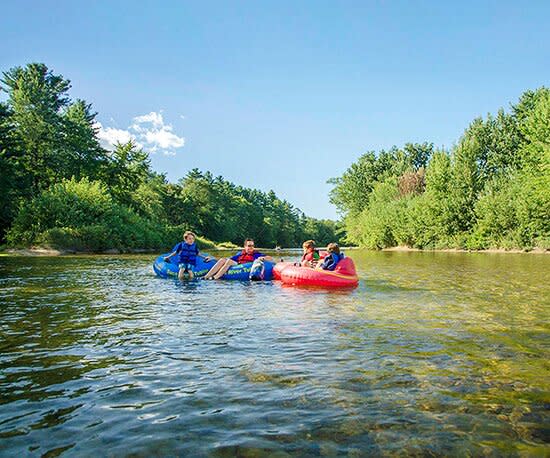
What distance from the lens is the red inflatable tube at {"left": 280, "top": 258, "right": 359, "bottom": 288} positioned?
12766 mm

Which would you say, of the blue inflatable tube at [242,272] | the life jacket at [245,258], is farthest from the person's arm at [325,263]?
the life jacket at [245,258]

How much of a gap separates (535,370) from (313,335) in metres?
2.73

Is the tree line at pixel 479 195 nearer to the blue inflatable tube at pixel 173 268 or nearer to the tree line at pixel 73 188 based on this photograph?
the tree line at pixel 73 188

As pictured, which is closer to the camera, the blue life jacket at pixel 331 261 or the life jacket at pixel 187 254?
the blue life jacket at pixel 331 261

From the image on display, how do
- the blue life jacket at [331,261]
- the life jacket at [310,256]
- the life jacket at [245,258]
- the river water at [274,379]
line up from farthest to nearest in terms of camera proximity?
the life jacket at [245,258]
the life jacket at [310,256]
the blue life jacket at [331,261]
the river water at [274,379]

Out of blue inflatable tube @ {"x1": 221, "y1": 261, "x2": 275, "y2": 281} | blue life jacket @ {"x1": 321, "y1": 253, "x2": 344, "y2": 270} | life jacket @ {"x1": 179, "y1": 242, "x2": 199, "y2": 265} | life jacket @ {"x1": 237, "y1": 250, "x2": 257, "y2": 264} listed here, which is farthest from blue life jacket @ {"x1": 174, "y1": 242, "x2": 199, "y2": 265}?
blue life jacket @ {"x1": 321, "y1": 253, "x2": 344, "y2": 270}

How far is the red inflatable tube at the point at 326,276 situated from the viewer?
12.8 m

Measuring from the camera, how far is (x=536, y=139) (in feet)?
137

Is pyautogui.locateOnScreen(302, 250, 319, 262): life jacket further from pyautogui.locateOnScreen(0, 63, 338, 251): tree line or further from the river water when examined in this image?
pyautogui.locateOnScreen(0, 63, 338, 251): tree line

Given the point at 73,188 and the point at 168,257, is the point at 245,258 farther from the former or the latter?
the point at 73,188

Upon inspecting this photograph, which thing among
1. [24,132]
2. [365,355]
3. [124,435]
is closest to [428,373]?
[365,355]

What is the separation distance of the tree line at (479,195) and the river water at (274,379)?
3497 centimetres

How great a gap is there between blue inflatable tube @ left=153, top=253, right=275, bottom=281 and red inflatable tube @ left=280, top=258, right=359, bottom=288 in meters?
1.39

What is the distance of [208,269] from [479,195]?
127 ft
